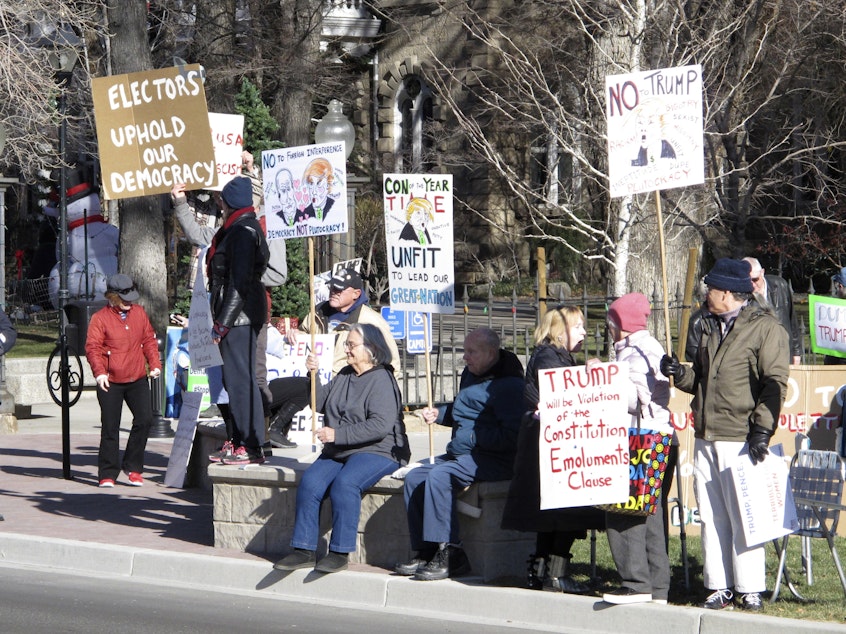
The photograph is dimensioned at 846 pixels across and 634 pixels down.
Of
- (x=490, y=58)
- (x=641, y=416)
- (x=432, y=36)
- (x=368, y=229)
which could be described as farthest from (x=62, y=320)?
(x=432, y=36)

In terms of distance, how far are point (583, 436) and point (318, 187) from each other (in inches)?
Answer: 120

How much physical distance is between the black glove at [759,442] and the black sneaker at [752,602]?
73 centimetres

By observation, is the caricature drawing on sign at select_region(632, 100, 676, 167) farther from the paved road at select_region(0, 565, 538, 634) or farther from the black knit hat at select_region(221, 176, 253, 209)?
the paved road at select_region(0, 565, 538, 634)

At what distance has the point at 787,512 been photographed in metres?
7.61

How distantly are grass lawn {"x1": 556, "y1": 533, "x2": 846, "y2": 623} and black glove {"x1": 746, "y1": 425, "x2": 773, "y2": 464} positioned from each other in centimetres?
83

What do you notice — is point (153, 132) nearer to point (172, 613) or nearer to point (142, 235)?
point (172, 613)

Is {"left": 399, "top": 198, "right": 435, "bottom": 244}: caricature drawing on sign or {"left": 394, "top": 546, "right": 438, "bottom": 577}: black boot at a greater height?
{"left": 399, "top": 198, "right": 435, "bottom": 244}: caricature drawing on sign

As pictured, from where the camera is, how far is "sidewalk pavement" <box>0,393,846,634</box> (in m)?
7.57

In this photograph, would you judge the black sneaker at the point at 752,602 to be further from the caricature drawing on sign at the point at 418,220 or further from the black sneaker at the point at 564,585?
the caricature drawing on sign at the point at 418,220

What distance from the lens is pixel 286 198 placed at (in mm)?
10070

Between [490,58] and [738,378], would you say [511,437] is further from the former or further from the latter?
[490,58]

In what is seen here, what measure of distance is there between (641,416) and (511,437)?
0.81 metres

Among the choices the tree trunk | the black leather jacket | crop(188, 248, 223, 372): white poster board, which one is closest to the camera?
the black leather jacket

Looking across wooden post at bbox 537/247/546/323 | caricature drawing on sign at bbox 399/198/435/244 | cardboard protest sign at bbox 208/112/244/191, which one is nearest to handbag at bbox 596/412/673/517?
caricature drawing on sign at bbox 399/198/435/244
